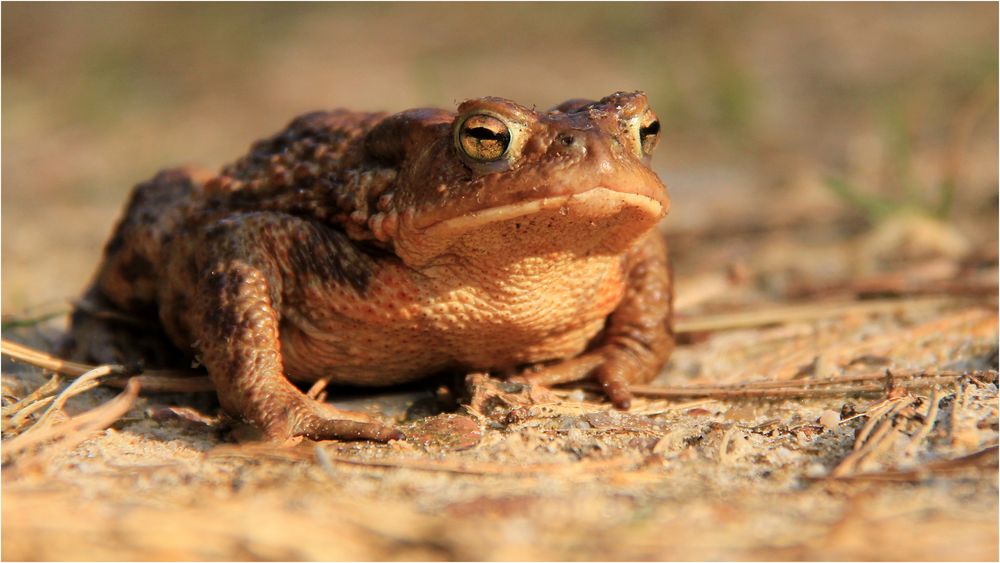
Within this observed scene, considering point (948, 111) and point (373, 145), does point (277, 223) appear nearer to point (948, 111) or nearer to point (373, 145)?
point (373, 145)

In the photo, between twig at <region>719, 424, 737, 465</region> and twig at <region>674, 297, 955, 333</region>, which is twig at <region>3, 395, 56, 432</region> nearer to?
twig at <region>719, 424, 737, 465</region>

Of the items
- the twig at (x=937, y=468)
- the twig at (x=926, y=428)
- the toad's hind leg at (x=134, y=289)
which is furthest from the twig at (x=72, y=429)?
the twig at (x=926, y=428)

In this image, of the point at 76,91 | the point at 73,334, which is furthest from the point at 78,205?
the point at 73,334

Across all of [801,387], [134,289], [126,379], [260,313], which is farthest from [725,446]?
[134,289]

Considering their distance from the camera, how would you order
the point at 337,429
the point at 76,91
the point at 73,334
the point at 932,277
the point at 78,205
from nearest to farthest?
the point at 337,429, the point at 73,334, the point at 932,277, the point at 78,205, the point at 76,91

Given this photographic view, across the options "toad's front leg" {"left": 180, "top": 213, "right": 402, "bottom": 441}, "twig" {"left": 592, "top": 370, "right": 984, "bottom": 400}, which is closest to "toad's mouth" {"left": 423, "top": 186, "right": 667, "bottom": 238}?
"toad's front leg" {"left": 180, "top": 213, "right": 402, "bottom": 441}

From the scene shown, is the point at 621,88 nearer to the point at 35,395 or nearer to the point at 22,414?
the point at 35,395

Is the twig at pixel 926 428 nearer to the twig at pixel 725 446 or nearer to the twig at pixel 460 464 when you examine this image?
the twig at pixel 725 446
